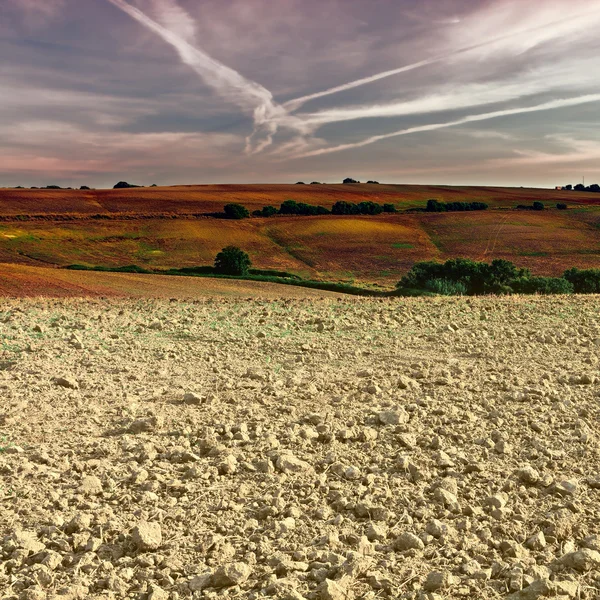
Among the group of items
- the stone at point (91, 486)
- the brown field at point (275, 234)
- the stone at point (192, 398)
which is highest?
the brown field at point (275, 234)

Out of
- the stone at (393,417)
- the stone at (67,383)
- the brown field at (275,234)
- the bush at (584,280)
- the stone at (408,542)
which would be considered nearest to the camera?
the stone at (408,542)

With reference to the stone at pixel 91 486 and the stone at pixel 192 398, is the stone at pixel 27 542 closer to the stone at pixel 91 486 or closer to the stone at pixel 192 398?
the stone at pixel 91 486

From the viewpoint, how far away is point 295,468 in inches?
202

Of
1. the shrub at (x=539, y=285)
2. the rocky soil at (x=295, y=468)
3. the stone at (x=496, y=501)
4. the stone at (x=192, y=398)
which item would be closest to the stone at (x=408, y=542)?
the rocky soil at (x=295, y=468)

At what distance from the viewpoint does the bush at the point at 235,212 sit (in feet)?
222

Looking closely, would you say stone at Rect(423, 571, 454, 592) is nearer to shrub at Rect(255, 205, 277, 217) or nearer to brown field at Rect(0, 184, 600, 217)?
brown field at Rect(0, 184, 600, 217)

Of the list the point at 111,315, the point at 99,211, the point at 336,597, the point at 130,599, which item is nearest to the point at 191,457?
the point at 130,599

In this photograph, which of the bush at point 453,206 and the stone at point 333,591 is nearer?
the stone at point 333,591

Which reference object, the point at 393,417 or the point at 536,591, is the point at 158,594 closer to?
the point at 536,591

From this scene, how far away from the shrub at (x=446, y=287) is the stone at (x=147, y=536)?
101 ft

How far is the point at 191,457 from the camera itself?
5.33m

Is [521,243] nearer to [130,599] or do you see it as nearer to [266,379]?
[266,379]

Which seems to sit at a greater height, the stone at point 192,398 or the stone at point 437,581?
the stone at point 192,398

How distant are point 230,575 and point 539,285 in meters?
36.4
